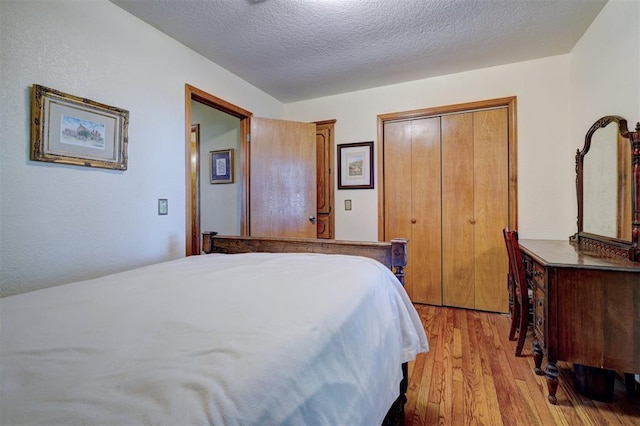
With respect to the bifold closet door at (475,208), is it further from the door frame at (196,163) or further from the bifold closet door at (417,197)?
the door frame at (196,163)

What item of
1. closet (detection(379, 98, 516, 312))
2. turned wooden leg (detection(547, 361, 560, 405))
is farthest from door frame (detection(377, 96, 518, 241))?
turned wooden leg (detection(547, 361, 560, 405))

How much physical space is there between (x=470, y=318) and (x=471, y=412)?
56.0 inches

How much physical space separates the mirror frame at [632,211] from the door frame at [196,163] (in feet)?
9.40

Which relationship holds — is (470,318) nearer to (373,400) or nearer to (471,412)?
(471,412)

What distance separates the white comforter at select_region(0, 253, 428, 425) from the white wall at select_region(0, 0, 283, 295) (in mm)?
687

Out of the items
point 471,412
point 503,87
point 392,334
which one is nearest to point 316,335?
point 392,334

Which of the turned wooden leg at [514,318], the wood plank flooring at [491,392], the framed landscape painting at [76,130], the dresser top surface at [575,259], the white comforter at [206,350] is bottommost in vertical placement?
the wood plank flooring at [491,392]

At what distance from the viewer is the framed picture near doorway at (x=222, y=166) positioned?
344 cm

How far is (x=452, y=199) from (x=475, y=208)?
0.76 feet

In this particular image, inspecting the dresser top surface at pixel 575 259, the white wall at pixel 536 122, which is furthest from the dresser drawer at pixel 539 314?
the white wall at pixel 536 122

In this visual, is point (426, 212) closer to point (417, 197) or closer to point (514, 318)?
point (417, 197)

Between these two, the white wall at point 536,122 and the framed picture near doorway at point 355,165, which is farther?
the framed picture near doorway at point 355,165

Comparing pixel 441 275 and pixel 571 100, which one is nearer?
pixel 571 100

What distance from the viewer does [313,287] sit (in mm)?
1043
